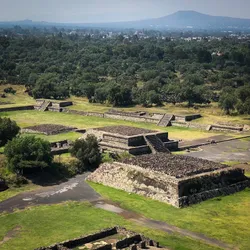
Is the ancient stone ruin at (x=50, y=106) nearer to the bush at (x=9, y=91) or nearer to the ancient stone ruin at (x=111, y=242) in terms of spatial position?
the bush at (x=9, y=91)

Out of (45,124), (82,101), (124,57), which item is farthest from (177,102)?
(124,57)

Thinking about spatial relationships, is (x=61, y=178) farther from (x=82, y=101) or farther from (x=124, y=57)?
(x=124, y=57)

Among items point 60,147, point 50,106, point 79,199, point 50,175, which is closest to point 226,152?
point 60,147

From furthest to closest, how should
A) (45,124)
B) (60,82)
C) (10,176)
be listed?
(60,82)
(45,124)
(10,176)

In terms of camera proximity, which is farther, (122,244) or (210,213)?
(210,213)

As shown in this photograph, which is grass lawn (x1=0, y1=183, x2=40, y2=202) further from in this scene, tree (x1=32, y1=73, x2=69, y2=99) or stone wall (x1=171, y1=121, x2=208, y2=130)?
tree (x1=32, y1=73, x2=69, y2=99)

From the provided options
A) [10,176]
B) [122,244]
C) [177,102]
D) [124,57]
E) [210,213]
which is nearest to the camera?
[122,244]
